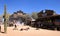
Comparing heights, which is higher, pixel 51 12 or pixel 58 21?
pixel 51 12

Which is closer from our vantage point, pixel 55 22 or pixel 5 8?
pixel 5 8

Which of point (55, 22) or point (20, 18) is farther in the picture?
point (20, 18)

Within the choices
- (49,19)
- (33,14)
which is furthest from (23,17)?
(49,19)

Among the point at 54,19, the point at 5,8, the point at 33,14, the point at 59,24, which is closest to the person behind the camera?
the point at 5,8

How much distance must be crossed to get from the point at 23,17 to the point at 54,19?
35.1m

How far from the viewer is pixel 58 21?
110 ft

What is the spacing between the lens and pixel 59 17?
3306 centimetres

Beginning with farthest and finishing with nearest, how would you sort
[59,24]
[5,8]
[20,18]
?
[20,18] < [59,24] < [5,8]

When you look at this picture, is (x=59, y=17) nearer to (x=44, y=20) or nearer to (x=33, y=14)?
(x=44, y=20)

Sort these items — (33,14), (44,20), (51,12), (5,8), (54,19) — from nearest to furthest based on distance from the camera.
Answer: (5,8) < (54,19) < (44,20) < (51,12) < (33,14)

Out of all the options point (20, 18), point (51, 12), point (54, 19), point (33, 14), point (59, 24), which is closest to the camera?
point (59, 24)

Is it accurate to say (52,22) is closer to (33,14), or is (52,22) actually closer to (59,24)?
(59,24)

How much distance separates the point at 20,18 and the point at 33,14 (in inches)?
847

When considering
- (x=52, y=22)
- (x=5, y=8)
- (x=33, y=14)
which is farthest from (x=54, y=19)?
(x=33, y=14)
